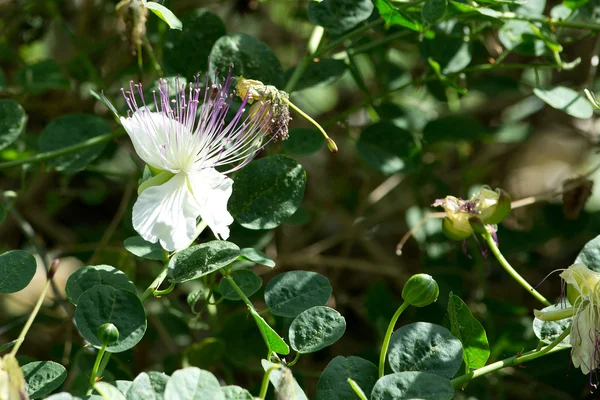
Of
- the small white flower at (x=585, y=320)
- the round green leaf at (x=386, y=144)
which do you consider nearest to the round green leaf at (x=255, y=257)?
the small white flower at (x=585, y=320)

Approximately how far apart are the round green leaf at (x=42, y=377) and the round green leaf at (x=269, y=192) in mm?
326

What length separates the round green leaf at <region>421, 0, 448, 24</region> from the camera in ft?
3.60

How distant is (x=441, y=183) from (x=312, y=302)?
75cm

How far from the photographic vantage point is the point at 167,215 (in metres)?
0.91

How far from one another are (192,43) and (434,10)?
0.41 meters

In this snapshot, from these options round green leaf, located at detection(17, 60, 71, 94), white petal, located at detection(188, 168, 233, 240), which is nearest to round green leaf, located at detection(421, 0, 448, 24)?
white petal, located at detection(188, 168, 233, 240)

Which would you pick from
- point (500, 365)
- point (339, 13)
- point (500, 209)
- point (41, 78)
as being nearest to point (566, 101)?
point (500, 209)

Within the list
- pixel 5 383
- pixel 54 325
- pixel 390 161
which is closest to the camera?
pixel 5 383

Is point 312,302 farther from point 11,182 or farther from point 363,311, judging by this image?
point 11,182

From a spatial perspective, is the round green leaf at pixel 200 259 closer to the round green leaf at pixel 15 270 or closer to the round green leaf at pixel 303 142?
the round green leaf at pixel 15 270

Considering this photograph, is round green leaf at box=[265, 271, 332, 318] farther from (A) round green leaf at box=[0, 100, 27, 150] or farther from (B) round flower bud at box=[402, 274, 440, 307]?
(A) round green leaf at box=[0, 100, 27, 150]

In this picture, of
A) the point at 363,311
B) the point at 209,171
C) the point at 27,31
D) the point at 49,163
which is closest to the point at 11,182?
the point at 27,31

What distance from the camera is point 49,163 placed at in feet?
4.15

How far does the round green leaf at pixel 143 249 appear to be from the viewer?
0.96 metres
